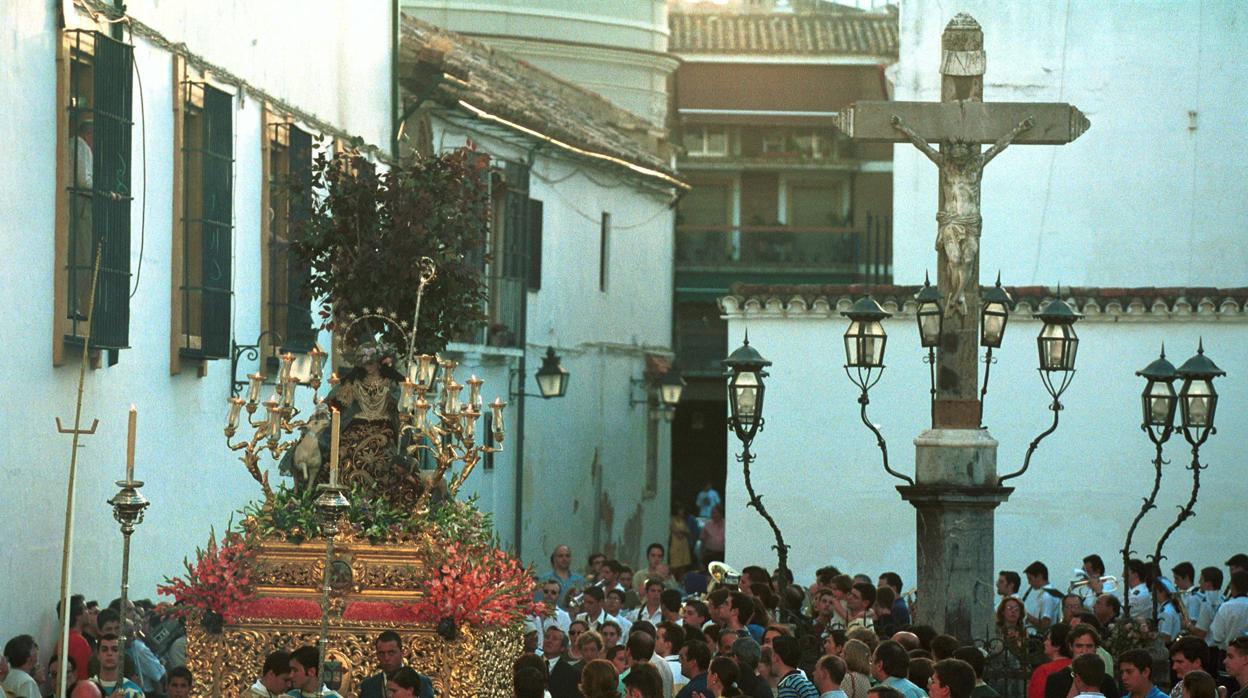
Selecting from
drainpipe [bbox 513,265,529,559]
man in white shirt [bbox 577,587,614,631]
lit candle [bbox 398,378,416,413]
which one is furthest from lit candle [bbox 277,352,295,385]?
drainpipe [bbox 513,265,529,559]

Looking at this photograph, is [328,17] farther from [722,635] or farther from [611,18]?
[611,18]

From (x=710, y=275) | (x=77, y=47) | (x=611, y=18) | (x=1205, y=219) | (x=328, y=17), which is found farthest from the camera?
(x=710, y=275)

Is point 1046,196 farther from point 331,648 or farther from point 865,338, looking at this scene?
point 331,648

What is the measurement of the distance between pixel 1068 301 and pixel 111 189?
11.8m

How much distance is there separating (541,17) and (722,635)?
22893mm

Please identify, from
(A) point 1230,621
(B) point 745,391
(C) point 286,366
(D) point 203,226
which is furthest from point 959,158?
(C) point 286,366

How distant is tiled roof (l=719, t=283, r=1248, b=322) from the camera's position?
23531 mm

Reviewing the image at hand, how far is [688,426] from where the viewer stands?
41.1 meters

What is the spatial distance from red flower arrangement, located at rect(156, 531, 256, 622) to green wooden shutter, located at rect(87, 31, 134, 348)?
326 cm

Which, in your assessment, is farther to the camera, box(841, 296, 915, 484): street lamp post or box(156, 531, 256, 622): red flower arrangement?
box(841, 296, 915, 484): street lamp post

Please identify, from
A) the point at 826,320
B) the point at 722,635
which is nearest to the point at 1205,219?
the point at 826,320

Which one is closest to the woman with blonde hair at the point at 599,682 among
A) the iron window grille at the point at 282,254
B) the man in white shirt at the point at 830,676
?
the man in white shirt at the point at 830,676

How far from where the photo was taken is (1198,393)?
56.8 feet

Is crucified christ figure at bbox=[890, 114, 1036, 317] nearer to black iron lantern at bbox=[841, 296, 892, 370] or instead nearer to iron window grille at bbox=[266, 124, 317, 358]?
black iron lantern at bbox=[841, 296, 892, 370]
